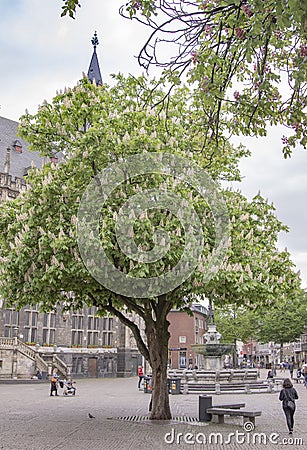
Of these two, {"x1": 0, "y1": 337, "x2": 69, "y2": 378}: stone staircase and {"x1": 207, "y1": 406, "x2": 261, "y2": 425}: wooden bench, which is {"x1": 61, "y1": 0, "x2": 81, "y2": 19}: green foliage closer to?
{"x1": 207, "y1": 406, "x2": 261, "y2": 425}: wooden bench

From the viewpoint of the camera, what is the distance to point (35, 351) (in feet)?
159

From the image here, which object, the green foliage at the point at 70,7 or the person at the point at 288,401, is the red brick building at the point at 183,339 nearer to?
the person at the point at 288,401

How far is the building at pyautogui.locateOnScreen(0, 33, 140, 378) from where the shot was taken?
150ft

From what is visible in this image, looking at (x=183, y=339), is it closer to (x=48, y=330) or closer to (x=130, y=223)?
(x=48, y=330)

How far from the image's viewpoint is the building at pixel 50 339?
4581 centimetres

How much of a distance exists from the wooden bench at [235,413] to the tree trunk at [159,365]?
1.56 meters

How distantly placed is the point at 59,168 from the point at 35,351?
36806mm

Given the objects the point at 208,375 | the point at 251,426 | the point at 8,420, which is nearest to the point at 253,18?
the point at 251,426

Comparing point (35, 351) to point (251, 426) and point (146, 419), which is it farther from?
point (251, 426)

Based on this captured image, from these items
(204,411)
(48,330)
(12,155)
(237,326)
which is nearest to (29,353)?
(48,330)

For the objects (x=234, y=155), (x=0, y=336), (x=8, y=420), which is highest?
(x=234, y=155)

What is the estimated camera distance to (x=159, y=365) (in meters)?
15.9

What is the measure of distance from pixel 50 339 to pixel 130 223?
140 feet

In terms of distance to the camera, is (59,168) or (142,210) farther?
(59,168)
